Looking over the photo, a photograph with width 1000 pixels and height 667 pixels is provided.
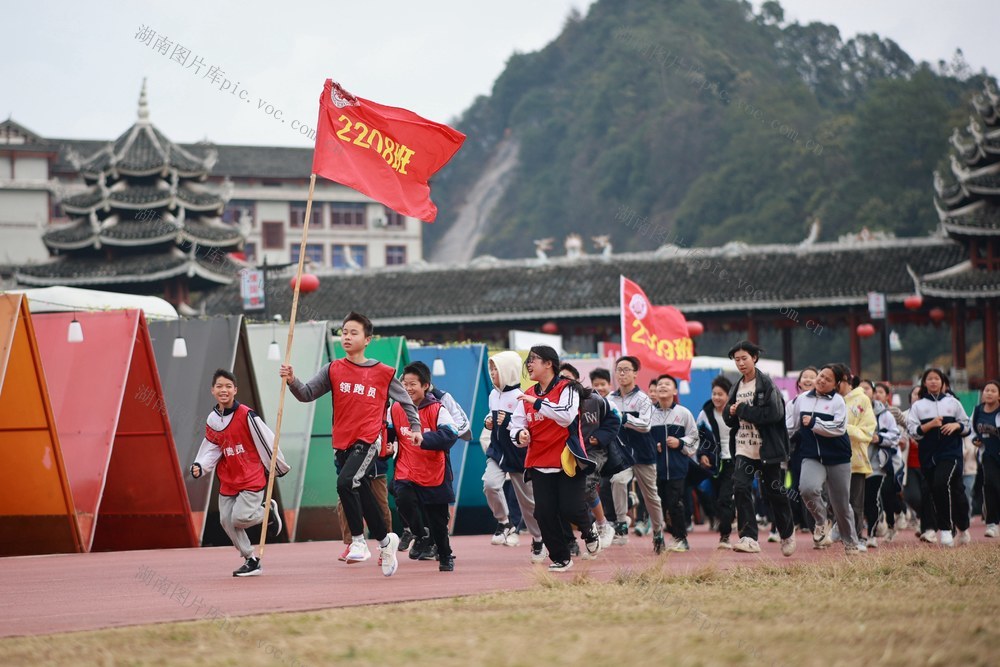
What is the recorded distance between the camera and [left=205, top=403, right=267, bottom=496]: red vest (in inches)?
401

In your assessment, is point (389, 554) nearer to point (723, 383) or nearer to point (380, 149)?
point (380, 149)

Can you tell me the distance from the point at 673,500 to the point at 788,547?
168cm

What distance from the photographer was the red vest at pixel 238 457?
1019cm

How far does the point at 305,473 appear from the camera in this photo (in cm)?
1631

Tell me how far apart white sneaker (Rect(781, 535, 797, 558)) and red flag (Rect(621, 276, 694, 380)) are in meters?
5.92

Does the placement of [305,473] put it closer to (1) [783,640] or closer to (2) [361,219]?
(1) [783,640]

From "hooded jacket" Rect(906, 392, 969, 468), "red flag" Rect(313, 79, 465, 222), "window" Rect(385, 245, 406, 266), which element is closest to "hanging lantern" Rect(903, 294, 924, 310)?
"hooded jacket" Rect(906, 392, 969, 468)

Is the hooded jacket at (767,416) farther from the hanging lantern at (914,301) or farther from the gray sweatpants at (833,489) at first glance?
the hanging lantern at (914,301)

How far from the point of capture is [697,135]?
89.2 meters

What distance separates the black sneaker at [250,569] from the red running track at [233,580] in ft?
0.22

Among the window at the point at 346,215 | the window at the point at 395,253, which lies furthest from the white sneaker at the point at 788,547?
the window at the point at 395,253

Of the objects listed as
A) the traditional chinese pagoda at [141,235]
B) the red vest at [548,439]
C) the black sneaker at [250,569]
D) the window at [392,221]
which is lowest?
the black sneaker at [250,569]

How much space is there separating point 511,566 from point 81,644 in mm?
5347

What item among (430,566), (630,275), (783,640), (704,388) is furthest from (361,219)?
(783,640)
